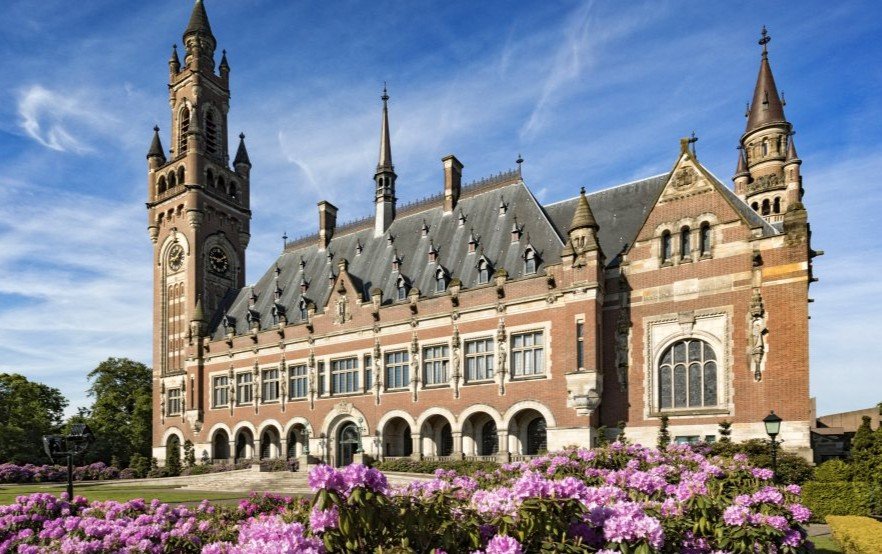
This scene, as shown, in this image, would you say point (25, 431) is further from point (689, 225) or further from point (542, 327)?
point (689, 225)

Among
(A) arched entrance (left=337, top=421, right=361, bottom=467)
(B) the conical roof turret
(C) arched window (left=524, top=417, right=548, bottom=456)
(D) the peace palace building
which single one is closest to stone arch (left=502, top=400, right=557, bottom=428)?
(D) the peace palace building

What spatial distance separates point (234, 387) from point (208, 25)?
32.6 meters

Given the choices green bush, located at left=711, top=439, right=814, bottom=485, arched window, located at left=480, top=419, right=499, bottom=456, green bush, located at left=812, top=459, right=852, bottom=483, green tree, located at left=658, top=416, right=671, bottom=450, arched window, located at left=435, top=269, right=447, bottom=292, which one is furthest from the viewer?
arched window, located at left=435, top=269, right=447, bottom=292

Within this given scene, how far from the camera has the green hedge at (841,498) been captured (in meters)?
18.1

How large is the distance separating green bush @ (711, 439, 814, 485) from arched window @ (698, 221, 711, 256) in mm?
8918

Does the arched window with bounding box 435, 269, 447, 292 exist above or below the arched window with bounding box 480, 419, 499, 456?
above

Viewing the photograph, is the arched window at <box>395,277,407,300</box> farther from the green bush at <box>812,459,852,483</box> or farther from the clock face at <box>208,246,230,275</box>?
the green bush at <box>812,459,852,483</box>

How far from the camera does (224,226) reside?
171 feet

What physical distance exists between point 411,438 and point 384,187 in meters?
18.1

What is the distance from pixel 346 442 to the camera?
38969mm

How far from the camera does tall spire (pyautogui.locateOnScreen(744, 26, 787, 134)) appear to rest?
148ft

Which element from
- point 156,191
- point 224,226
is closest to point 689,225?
point 224,226

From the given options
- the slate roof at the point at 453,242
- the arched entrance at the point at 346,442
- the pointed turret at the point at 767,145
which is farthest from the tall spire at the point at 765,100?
the arched entrance at the point at 346,442

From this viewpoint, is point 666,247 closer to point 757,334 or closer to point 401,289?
point 757,334
